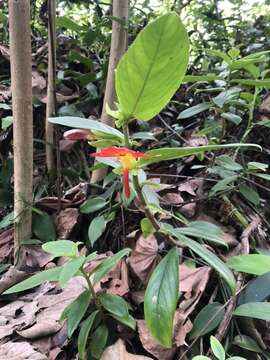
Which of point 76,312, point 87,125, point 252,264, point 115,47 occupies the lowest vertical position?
point 76,312

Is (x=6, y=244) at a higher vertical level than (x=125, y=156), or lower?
lower

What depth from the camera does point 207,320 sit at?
0.81m

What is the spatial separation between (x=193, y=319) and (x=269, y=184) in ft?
2.17

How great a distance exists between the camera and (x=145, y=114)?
2.12ft

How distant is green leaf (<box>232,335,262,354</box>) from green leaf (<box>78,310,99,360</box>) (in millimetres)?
285

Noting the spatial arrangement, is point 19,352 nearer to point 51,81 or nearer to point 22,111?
point 22,111

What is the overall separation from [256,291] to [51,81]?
88cm

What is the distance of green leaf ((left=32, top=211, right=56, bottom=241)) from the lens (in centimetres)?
119

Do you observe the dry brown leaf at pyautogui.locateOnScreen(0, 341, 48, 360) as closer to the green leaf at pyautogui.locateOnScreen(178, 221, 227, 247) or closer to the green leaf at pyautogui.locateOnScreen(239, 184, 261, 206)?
the green leaf at pyautogui.locateOnScreen(178, 221, 227, 247)

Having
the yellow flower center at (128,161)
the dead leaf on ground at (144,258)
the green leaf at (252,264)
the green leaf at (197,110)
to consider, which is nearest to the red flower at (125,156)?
the yellow flower center at (128,161)

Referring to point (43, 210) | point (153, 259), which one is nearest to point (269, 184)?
point (153, 259)

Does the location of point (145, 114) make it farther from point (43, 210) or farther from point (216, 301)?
point (43, 210)

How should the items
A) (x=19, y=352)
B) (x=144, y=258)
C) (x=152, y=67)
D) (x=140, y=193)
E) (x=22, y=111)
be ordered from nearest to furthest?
(x=152, y=67) < (x=140, y=193) < (x=19, y=352) < (x=144, y=258) < (x=22, y=111)

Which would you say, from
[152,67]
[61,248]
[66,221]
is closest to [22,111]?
[66,221]
